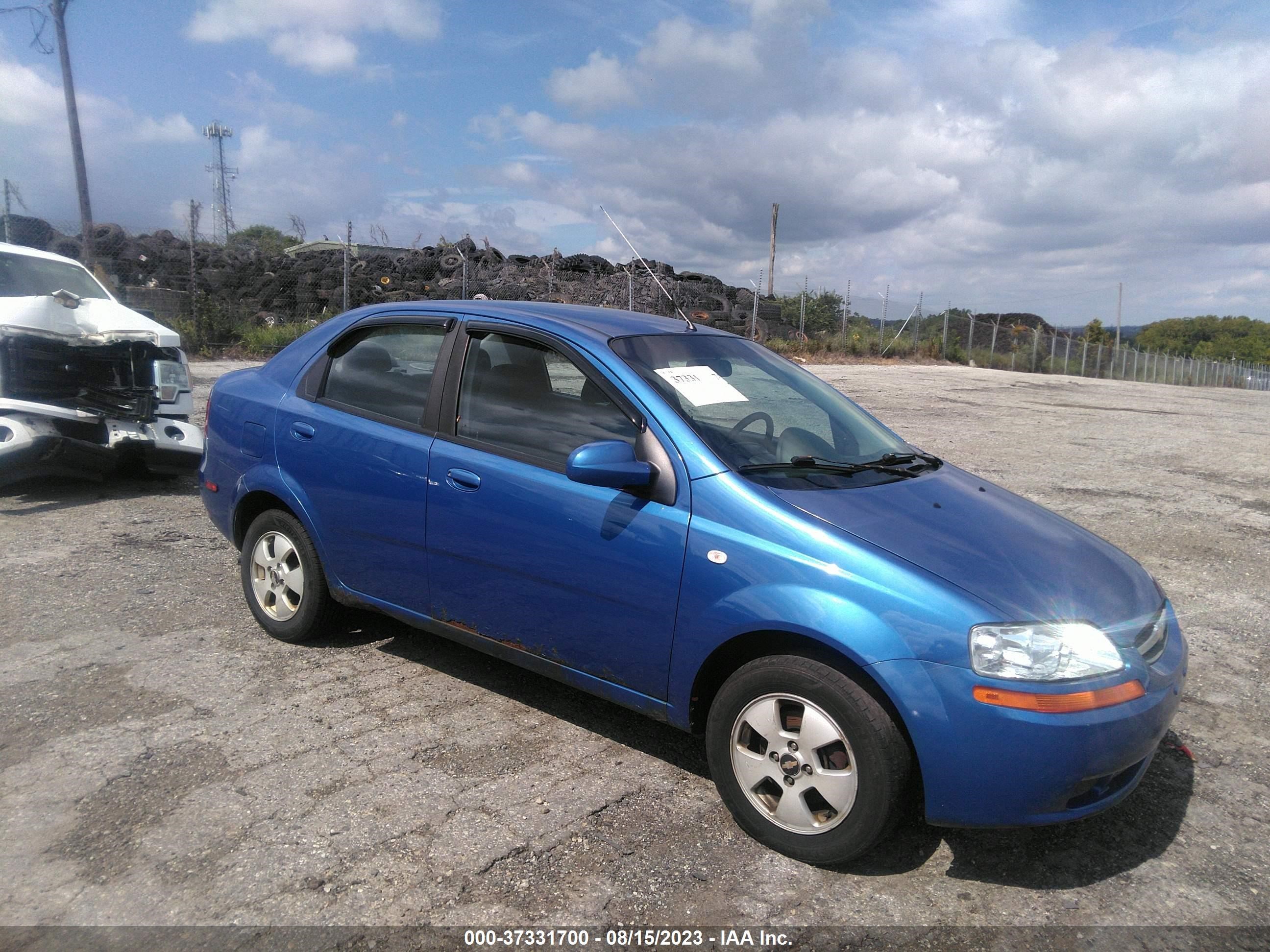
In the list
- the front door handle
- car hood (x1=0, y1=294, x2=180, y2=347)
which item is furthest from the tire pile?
the front door handle

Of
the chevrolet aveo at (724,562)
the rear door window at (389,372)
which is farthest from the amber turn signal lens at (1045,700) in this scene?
the rear door window at (389,372)

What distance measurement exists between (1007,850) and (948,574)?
3.30 ft

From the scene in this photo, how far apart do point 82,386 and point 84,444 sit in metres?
0.51

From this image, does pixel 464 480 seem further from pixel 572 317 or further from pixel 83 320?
pixel 83 320

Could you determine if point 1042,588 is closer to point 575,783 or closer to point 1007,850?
point 1007,850

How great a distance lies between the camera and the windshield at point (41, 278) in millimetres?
7543

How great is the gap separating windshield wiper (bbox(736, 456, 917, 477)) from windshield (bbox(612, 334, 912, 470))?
0.02 meters

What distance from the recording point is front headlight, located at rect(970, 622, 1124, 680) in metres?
2.58

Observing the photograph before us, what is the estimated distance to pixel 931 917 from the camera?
8.65 ft

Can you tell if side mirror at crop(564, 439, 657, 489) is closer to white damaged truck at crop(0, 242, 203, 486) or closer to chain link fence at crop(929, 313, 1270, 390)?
white damaged truck at crop(0, 242, 203, 486)

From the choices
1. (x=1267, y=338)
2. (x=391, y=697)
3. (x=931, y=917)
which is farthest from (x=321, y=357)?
(x=1267, y=338)

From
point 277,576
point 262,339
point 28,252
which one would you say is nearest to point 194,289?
point 262,339

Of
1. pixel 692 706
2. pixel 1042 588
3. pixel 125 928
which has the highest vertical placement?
pixel 1042 588

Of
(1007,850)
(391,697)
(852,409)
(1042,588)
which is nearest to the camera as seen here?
(1042,588)
